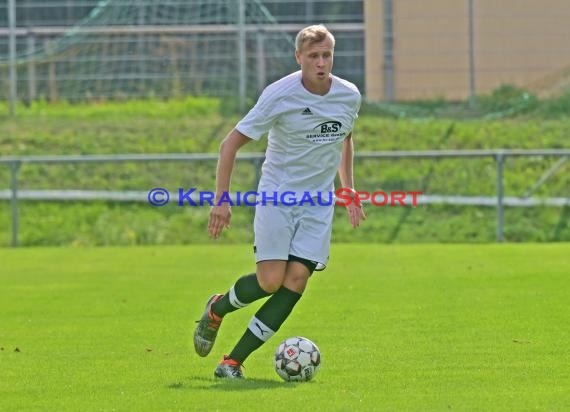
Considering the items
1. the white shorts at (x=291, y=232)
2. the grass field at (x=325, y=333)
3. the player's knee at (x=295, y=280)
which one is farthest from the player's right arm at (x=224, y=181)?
the grass field at (x=325, y=333)

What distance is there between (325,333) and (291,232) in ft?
7.25

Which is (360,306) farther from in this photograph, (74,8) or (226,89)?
(74,8)

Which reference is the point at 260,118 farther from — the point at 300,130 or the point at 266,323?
the point at 266,323

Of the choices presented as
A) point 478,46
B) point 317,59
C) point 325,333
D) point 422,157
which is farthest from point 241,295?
point 478,46

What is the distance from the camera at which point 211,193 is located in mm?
20766

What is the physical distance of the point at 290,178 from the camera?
7.90 meters

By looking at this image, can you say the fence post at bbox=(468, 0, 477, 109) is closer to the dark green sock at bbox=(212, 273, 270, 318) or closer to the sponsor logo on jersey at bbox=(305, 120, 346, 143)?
the sponsor logo on jersey at bbox=(305, 120, 346, 143)

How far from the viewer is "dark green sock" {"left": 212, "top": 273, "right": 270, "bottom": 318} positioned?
7.90 m

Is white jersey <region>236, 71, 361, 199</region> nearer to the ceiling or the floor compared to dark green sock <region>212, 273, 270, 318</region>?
nearer to the ceiling

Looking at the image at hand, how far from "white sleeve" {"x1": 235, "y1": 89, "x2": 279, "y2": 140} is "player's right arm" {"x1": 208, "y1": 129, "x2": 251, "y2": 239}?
5 cm

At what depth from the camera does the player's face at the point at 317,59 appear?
25.1 feet

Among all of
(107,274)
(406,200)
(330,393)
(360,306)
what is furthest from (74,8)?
(330,393)

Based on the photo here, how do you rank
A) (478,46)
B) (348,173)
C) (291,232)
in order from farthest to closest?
(478,46), (348,173), (291,232)

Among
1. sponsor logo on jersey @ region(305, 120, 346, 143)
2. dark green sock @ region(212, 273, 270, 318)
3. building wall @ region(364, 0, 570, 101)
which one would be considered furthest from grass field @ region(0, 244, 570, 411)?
building wall @ region(364, 0, 570, 101)
